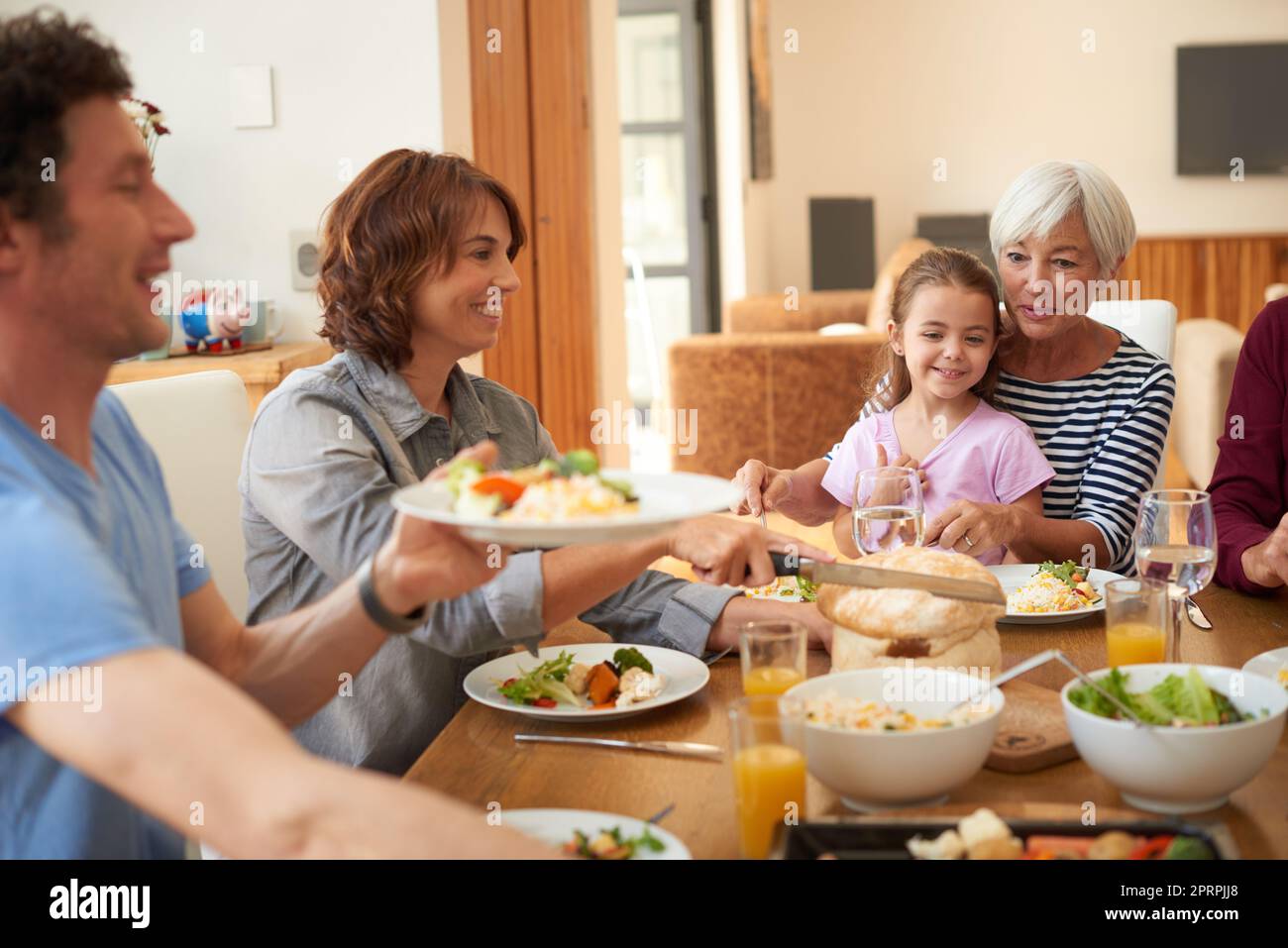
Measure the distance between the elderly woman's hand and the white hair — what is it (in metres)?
0.51

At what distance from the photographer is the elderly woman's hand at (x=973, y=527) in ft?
6.21

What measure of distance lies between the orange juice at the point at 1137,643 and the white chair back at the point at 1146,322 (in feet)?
4.43

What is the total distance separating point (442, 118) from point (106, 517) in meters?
2.28

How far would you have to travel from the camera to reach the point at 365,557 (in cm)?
158

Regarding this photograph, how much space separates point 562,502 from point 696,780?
0.35 metres

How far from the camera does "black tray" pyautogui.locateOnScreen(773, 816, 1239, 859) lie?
994 mm

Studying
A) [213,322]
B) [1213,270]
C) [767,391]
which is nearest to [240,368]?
[213,322]

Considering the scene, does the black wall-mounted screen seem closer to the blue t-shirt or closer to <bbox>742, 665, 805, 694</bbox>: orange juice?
<bbox>742, 665, 805, 694</bbox>: orange juice

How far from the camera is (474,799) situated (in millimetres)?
1247

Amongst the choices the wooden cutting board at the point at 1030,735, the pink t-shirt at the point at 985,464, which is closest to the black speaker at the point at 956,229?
the pink t-shirt at the point at 985,464

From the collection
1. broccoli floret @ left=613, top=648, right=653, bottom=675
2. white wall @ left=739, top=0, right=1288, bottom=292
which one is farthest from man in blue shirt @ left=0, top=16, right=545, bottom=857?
white wall @ left=739, top=0, right=1288, bottom=292

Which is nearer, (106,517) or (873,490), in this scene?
(106,517)
